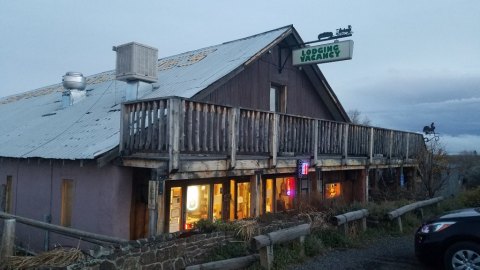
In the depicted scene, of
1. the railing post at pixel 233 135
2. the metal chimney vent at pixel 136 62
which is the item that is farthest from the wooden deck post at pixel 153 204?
the metal chimney vent at pixel 136 62

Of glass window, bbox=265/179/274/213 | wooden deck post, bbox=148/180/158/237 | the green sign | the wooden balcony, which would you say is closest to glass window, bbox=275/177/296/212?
glass window, bbox=265/179/274/213

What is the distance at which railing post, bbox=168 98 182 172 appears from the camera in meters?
8.13

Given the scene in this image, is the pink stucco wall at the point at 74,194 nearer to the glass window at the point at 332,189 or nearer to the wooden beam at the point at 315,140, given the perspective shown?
the wooden beam at the point at 315,140

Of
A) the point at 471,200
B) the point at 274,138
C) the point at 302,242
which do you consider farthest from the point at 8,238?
the point at 471,200

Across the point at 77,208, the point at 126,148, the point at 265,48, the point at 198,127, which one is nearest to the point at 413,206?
the point at 265,48

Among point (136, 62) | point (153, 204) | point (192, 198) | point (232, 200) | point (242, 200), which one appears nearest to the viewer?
point (153, 204)

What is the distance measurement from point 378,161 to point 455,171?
32.0ft

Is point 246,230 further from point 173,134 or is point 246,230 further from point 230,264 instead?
point 173,134

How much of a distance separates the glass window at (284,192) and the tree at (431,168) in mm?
6220

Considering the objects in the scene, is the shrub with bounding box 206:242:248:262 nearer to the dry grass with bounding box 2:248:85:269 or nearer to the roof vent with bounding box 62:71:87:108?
the dry grass with bounding box 2:248:85:269

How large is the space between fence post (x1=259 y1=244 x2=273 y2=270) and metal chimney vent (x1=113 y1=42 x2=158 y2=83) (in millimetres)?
7510

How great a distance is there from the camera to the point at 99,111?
13.8 metres

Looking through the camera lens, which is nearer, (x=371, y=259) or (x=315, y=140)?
(x=371, y=259)

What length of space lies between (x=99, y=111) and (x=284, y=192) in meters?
7.29
